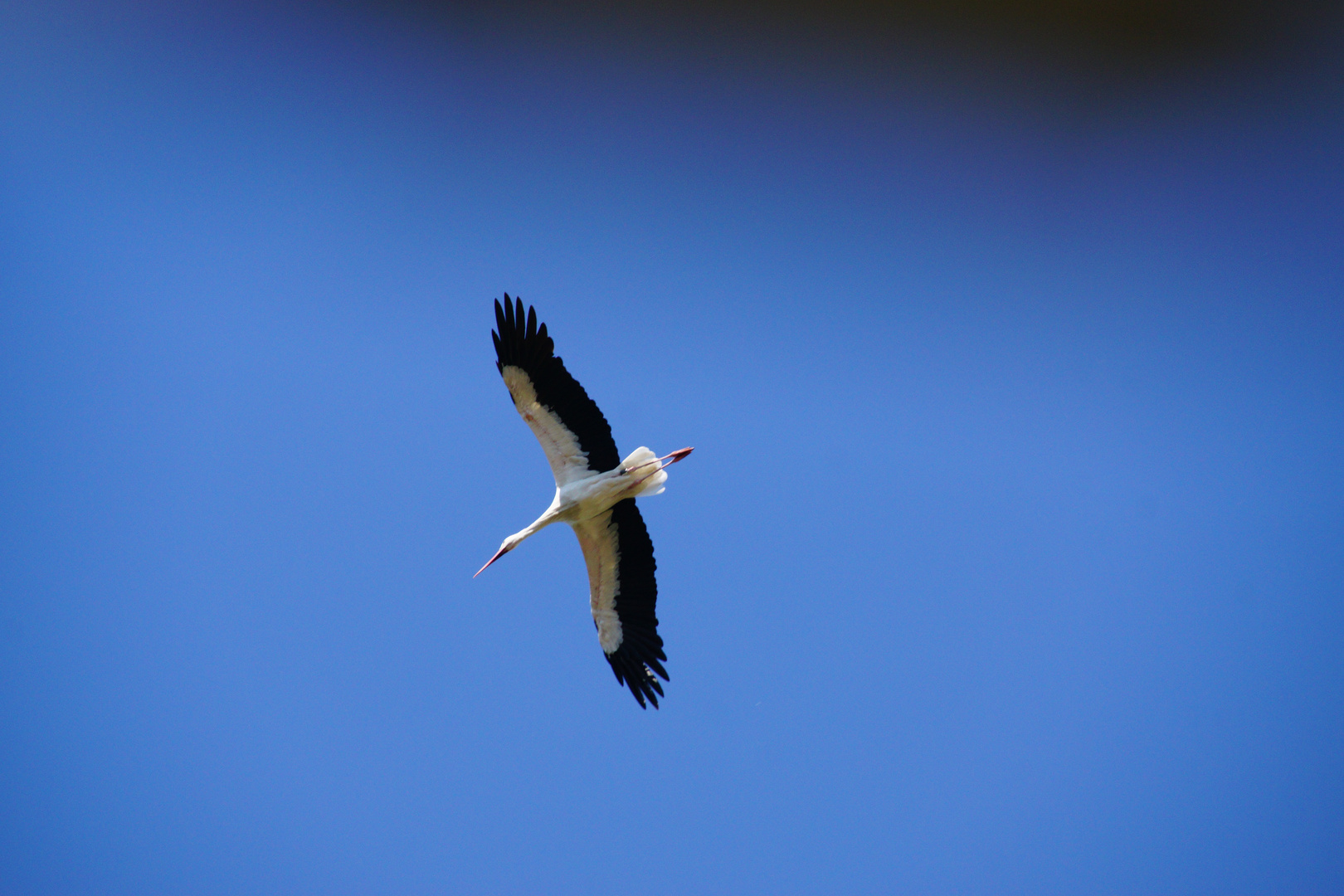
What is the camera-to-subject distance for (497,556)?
5.70 m

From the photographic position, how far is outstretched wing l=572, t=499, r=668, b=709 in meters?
5.61

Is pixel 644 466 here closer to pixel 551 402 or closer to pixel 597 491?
pixel 597 491

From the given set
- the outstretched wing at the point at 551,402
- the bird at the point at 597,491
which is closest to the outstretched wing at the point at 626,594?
the bird at the point at 597,491

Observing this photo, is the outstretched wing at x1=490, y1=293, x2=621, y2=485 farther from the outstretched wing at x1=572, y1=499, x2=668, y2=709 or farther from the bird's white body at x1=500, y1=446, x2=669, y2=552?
the outstretched wing at x1=572, y1=499, x2=668, y2=709

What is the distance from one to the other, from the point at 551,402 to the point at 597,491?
665 mm

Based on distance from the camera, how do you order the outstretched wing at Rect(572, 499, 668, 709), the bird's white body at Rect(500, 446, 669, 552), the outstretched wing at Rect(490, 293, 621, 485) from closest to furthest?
the outstretched wing at Rect(490, 293, 621, 485) < the bird's white body at Rect(500, 446, 669, 552) < the outstretched wing at Rect(572, 499, 668, 709)

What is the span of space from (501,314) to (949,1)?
4562mm

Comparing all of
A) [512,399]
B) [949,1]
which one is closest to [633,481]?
[512,399]

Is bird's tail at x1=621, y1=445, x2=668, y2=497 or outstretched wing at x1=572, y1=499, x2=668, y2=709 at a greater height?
bird's tail at x1=621, y1=445, x2=668, y2=497

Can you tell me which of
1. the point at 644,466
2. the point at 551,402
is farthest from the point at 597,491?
the point at 551,402

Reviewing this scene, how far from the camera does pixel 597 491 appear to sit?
5297 mm

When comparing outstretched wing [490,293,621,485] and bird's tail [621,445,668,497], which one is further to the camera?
bird's tail [621,445,668,497]

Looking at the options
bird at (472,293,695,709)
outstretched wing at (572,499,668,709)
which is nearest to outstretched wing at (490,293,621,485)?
bird at (472,293,695,709)

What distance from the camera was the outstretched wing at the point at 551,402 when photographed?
16.5 feet
